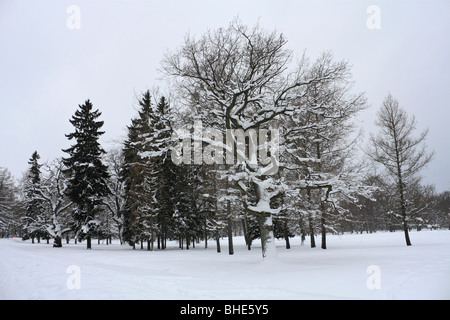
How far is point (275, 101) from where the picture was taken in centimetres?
1311

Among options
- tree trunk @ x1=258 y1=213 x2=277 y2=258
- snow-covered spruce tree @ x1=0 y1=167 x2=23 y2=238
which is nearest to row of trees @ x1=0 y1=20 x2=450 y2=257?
tree trunk @ x1=258 y1=213 x2=277 y2=258

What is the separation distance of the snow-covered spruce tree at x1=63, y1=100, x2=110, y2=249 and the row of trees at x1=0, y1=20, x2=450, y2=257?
0.12 meters

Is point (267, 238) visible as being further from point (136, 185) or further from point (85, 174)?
point (85, 174)

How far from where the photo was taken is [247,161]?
1242 centimetres

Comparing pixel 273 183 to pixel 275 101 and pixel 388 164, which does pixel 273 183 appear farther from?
pixel 388 164

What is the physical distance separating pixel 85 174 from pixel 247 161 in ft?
83.5

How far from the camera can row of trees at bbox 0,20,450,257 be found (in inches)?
498

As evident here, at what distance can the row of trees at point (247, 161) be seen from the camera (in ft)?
41.5

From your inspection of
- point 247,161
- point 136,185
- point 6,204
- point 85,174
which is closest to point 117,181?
point 85,174

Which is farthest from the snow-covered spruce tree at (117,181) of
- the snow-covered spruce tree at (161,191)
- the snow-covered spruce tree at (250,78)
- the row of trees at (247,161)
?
the snow-covered spruce tree at (250,78)

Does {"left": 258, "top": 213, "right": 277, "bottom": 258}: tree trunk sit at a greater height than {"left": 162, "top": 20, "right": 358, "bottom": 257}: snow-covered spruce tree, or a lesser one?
lesser

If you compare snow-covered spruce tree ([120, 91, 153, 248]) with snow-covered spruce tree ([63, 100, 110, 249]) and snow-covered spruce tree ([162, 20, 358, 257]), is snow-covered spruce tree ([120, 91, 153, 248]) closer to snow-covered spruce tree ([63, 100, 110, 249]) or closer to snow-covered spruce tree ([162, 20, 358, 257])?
snow-covered spruce tree ([63, 100, 110, 249])
